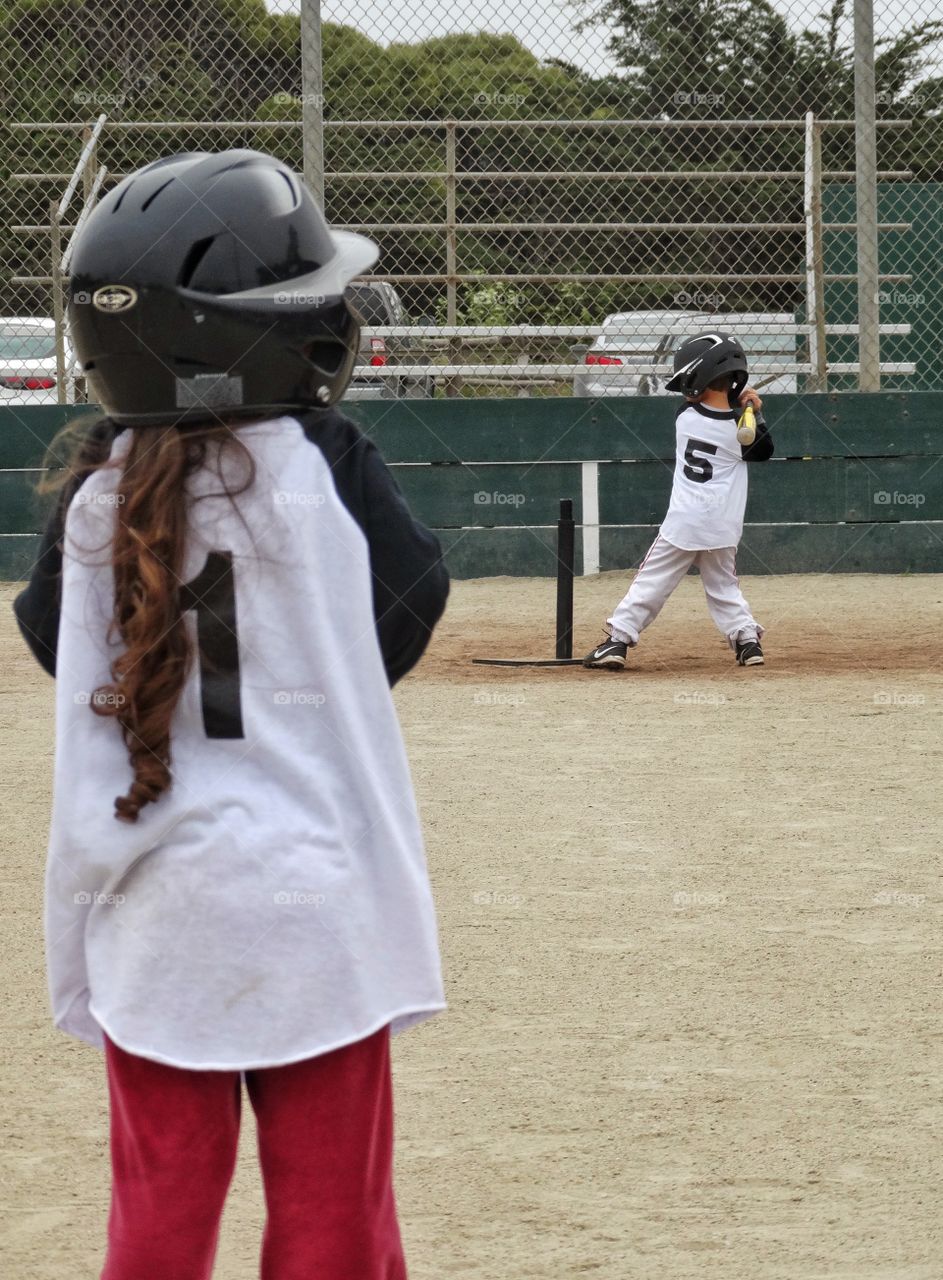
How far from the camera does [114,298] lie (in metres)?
1.91

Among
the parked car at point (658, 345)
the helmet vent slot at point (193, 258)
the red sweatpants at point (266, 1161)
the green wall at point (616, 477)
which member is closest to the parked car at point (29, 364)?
the green wall at point (616, 477)

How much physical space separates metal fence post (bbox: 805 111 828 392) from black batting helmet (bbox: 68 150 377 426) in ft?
37.7

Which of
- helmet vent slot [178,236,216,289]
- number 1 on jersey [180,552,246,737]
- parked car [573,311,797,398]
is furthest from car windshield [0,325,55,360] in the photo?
number 1 on jersey [180,552,246,737]

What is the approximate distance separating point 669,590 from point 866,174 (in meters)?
4.78

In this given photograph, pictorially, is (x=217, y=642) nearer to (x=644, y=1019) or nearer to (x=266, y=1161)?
(x=266, y=1161)

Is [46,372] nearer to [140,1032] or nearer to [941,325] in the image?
[941,325]

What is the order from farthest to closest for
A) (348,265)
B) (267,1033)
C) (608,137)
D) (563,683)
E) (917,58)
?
(608,137) → (917,58) → (563,683) → (348,265) → (267,1033)

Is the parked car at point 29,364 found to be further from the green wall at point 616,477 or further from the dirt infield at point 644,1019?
the dirt infield at point 644,1019

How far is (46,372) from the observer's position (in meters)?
12.9

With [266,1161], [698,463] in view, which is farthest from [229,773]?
[698,463]

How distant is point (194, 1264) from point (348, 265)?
1.14 metres

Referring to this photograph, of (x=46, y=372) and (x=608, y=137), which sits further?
(x=608, y=137)

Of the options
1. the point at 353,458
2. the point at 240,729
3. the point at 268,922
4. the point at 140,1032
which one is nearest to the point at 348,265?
the point at 353,458

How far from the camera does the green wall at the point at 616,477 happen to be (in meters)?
13.0
